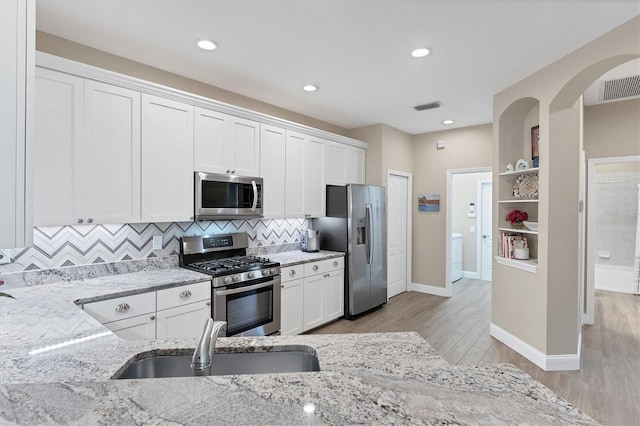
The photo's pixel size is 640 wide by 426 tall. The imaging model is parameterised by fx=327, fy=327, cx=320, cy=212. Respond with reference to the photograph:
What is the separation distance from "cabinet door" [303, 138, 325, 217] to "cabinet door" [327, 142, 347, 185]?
128 millimetres

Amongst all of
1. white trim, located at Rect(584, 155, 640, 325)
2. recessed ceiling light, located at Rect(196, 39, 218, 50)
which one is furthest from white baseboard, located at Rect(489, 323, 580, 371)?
recessed ceiling light, located at Rect(196, 39, 218, 50)

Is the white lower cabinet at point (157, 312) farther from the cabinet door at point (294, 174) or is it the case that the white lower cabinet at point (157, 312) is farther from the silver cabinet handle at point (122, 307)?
the cabinet door at point (294, 174)

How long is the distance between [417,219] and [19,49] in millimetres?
5479

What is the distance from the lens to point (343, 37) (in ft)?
8.26

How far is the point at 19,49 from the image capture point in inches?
33.4

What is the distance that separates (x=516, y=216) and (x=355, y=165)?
7.42ft

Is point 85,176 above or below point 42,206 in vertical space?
above

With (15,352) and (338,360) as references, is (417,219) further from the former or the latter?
(15,352)

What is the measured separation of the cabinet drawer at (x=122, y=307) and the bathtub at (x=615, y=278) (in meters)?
7.19

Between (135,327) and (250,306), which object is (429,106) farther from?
(135,327)

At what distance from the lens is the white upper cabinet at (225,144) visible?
308 cm

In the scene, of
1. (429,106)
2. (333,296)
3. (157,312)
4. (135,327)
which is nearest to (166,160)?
(157,312)

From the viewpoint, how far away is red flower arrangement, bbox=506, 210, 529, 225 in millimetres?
3545

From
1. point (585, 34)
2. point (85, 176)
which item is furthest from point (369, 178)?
point (85, 176)
